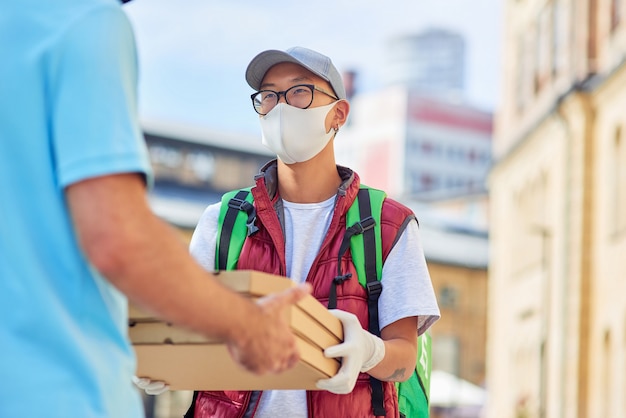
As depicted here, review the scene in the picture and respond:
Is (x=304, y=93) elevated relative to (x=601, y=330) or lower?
elevated

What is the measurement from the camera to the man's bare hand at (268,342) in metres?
2.38

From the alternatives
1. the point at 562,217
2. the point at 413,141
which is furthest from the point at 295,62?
the point at 413,141

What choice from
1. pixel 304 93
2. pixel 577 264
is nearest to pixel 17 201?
pixel 304 93

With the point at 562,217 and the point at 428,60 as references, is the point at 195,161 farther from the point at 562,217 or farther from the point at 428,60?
the point at 428,60

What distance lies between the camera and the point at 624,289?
98.3ft

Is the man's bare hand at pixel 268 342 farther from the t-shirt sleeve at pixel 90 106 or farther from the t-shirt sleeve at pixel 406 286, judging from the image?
the t-shirt sleeve at pixel 406 286

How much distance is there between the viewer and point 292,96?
4.10 metres

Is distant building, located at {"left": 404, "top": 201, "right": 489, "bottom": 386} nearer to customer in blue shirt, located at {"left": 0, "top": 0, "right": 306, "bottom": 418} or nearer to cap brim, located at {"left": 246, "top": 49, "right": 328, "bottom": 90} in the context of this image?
cap brim, located at {"left": 246, "top": 49, "right": 328, "bottom": 90}

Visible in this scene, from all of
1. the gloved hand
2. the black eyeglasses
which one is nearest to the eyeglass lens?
the black eyeglasses

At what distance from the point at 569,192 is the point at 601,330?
412 centimetres

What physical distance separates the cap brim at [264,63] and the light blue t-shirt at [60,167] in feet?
5.76

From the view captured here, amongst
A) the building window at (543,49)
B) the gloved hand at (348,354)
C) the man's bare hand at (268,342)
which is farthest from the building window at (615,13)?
the man's bare hand at (268,342)

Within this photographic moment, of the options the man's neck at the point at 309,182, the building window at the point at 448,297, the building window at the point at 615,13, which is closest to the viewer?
the man's neck at the point at 309,182

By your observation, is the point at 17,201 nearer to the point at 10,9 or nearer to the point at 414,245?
the point at 10,9
